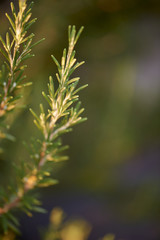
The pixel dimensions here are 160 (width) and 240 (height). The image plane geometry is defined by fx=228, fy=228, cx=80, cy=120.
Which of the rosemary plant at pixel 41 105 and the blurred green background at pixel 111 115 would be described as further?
the blurred green background at pixel 111 115

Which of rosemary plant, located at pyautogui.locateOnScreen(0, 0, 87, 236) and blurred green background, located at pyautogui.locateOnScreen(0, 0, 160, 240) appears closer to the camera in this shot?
rosemary plant, located at pyautogui.locateOnScreen(0, 0, 87, 236)

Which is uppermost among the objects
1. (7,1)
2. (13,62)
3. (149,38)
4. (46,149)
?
(7,1)

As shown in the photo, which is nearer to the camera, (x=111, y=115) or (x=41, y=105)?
(x=41, y=105)

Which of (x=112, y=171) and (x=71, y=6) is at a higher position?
(x=71, y=6)

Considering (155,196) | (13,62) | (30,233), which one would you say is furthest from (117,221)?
(13,62)

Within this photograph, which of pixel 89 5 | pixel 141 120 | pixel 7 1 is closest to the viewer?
pixel 7 1

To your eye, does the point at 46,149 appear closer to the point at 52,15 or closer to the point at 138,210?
the point at 52,15

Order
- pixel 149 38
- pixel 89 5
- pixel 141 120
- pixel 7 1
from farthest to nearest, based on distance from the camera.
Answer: pixel 141 120 → pixel 149 38 → pixel 89 5 → pixel 7 1

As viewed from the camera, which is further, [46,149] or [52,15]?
[52,15]
